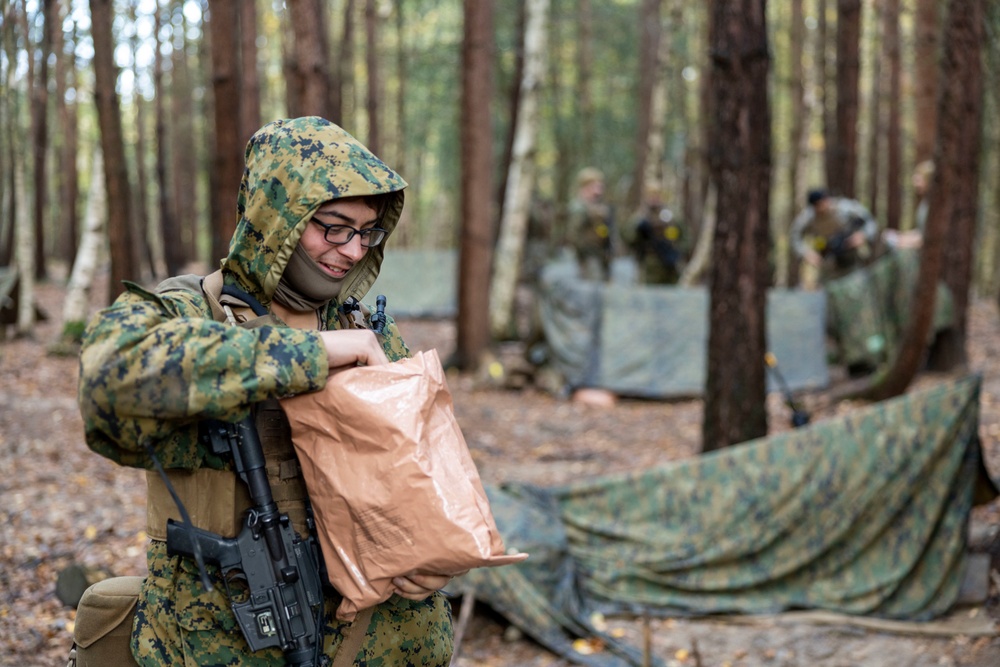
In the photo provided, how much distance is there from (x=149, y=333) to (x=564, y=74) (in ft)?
104

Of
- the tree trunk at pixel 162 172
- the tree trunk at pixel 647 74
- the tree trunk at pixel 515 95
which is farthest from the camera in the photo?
the tree trunk at pixel 647 74

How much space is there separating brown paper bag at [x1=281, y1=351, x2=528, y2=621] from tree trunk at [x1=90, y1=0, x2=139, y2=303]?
26.5 ft

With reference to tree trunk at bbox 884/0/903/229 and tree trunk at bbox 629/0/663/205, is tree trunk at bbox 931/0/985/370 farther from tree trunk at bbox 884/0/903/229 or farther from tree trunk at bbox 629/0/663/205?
tree trunk at bbox 629/0/663/205

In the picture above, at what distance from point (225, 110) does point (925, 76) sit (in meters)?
9.02

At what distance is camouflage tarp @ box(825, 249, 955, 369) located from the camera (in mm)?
10742

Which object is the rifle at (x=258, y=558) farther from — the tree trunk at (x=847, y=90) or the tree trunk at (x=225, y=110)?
the tree trunk at (x=847, y=90)

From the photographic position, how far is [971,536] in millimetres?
6074

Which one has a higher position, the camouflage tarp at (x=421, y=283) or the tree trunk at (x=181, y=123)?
the tree trunk at (x=181, y=123)

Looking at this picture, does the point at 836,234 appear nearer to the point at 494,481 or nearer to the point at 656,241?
the point at 656,241

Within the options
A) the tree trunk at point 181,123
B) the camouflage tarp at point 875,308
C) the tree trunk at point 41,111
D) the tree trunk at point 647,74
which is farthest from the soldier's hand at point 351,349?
the tree trunk at point 181,123

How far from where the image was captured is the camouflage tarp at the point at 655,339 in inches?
445

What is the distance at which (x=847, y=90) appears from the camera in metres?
13.1

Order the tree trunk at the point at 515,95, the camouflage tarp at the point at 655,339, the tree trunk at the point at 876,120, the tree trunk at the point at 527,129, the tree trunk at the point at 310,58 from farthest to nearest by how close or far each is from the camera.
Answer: the tree trunk at the point at 876,120 → the tree trunk at the point at 515,95 → the tree trunk at the point at 527,129 → the camouflage tarp at the point at 655,339 → the tree trunk at the point at 310,58

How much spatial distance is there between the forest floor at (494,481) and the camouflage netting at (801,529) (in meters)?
0.22
